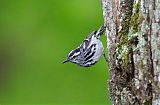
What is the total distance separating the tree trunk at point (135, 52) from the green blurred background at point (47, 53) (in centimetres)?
522

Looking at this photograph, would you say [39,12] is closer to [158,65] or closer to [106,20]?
[106,20]

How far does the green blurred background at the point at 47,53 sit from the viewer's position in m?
12.0

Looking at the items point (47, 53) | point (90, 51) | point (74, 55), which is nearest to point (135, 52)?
point (90, 51)

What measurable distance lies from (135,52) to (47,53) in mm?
6621

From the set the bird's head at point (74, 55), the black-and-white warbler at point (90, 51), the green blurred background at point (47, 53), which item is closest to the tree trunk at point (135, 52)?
the black-and-white warbler at point (90, 51)

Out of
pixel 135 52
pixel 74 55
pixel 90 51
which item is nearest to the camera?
pixel 135 52

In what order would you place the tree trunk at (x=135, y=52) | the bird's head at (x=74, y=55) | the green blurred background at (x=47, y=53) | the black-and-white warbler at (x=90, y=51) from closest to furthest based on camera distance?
the tree trunk at (x=135, y=52)
the black-and-white warbler at (x=90, y=51)
the bird's head at (x=74, y=55)
the green blurred background at (x=47, y=53)

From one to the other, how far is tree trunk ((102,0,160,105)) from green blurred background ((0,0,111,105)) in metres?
5.22

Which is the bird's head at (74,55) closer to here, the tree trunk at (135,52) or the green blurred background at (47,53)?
the green blurred background at (47,53)

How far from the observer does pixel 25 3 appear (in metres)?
13.0

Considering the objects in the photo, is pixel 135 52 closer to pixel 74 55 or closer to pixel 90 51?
pixel 90 51

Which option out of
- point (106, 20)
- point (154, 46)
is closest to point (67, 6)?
point (106, 20)

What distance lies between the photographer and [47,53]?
12.4m

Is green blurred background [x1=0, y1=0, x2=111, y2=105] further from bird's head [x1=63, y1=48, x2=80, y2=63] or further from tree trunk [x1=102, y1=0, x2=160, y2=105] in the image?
tree trunk [x1=102, y1=0, x2=160, y2=105]
